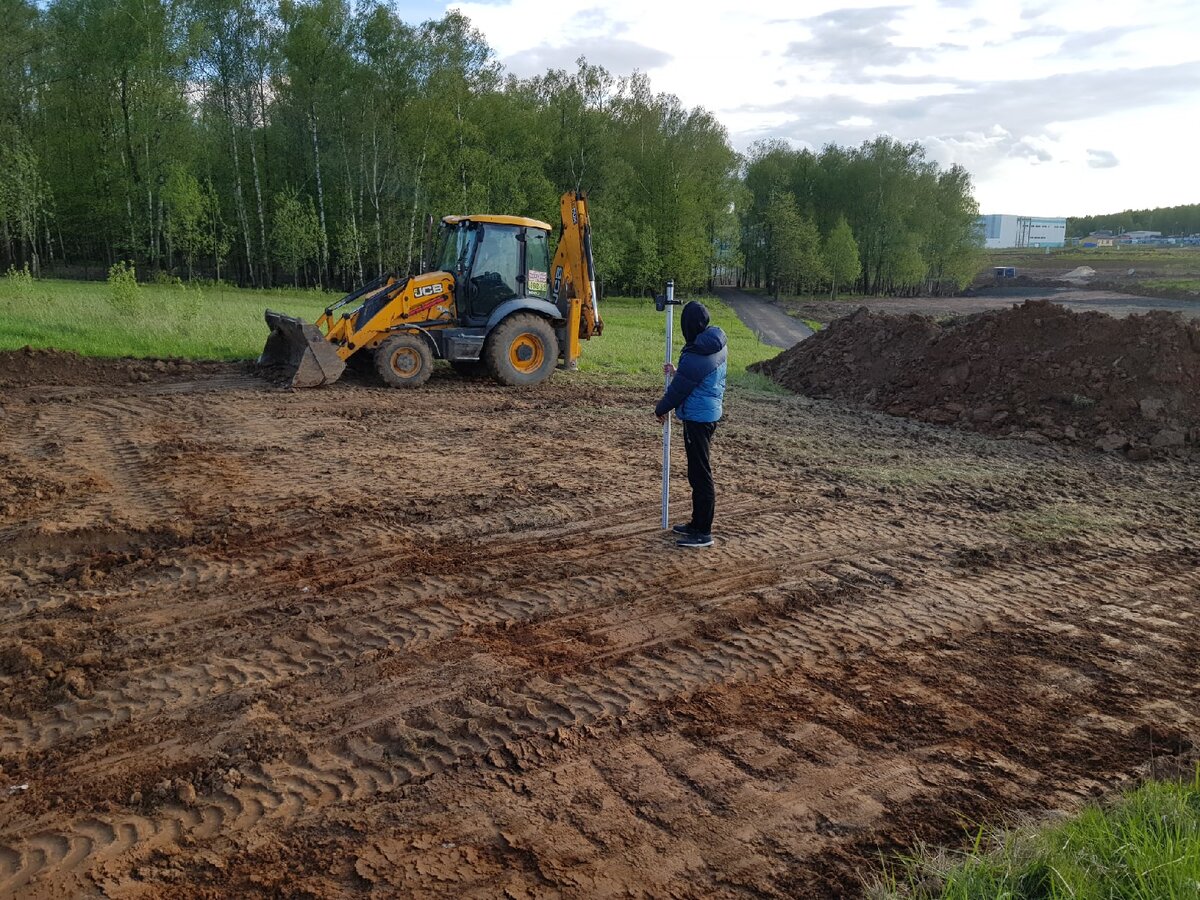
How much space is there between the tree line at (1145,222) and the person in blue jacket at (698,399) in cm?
16521

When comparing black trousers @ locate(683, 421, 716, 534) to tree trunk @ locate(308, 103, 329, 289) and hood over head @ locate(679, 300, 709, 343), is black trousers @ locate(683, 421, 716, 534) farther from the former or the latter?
tree trunk @ locate(308, 103, 329, 289)

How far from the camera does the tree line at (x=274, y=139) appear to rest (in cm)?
3212

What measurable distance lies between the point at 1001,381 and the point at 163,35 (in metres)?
31.4

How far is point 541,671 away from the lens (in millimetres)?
4434

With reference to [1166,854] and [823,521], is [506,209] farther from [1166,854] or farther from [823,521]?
[1166,854]

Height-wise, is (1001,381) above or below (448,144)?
below

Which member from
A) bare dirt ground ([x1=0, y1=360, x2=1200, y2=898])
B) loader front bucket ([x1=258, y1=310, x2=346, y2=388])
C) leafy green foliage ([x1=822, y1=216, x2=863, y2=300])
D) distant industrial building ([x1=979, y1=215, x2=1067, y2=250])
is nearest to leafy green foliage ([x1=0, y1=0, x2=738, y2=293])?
leafy green foliage ([x1=822, y1=216, x2=863, y2=300])

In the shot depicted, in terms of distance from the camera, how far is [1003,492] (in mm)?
8500

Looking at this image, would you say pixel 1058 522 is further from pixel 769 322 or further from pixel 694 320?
pixel 769 322

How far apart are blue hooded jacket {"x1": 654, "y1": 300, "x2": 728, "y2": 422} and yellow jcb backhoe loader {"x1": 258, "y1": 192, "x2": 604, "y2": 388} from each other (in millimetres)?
7536

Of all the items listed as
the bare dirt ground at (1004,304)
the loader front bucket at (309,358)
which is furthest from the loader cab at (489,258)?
the bare dirt ground at (1004,304)

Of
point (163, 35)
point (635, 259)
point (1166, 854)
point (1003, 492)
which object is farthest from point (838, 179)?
point (1166, 854)

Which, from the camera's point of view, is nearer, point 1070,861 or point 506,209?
point 1070,861

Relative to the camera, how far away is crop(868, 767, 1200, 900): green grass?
2.74m
